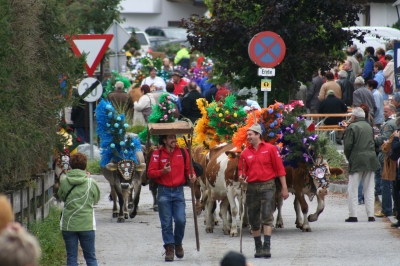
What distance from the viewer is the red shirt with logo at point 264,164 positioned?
1308cm

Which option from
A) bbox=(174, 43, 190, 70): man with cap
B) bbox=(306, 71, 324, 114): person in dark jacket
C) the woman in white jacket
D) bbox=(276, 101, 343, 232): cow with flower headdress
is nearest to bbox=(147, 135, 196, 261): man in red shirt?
bbox=(276, 101, 343, 232): cow with flower headdress

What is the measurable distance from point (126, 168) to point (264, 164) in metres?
4.28

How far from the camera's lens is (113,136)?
16750 mm

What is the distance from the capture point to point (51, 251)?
12352 millimetres

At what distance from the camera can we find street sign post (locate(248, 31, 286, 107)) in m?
17.8

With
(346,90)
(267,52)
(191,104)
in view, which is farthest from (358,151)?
(346,90)

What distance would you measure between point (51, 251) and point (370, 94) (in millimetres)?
13433

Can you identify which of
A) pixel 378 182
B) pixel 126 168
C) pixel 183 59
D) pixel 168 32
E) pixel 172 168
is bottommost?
pixel 378 182

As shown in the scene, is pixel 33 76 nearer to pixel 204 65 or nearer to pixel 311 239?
pixel 311 239

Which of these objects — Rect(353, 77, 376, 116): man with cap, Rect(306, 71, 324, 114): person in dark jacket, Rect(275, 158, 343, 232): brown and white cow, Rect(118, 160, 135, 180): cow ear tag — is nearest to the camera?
Rect(275, 158, 343, 232): brown and white cow

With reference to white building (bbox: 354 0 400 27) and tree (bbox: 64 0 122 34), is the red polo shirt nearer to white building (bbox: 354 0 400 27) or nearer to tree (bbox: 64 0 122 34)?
tree (bbox: 64 0 122 34)

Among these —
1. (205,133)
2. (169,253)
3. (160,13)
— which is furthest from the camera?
(160,13)

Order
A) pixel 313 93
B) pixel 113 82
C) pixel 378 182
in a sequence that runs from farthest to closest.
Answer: pixel 113 82
pixel 313 93
pixel 378 182

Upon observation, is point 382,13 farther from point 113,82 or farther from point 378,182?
point 378,182
